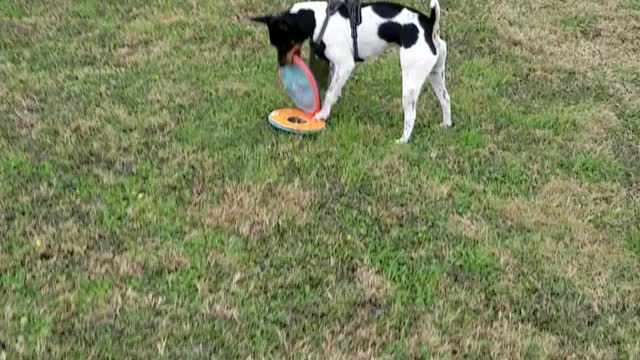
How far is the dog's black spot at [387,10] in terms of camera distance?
5.92 meters

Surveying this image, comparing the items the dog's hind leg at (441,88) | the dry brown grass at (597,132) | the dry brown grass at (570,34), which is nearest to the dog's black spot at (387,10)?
the dog's hind leg at (441,88)

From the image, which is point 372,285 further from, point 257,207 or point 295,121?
point 295,121

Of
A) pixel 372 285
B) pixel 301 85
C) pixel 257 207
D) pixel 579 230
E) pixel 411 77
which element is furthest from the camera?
pixel 301 85

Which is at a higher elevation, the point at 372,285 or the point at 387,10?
the point at 387,10

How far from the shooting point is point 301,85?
6.25 metres

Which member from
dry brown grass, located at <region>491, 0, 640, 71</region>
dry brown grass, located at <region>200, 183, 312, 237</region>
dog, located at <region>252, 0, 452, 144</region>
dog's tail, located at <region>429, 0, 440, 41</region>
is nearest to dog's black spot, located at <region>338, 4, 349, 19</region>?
dog, located at <region>252, 0, 452, 144</region>

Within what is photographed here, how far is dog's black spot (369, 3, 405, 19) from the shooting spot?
592cm

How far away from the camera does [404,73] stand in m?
5.96

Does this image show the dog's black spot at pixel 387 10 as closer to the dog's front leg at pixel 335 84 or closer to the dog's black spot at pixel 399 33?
the dog's black spot at pixel 399 33

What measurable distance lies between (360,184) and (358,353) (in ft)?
5.79

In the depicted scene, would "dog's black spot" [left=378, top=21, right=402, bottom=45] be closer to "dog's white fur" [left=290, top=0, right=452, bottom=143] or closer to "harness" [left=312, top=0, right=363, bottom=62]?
"dog's white fur" [left=290, top=0, right=452, bottom=143]

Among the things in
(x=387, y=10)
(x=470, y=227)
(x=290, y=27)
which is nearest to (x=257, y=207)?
(x=470, y=227)

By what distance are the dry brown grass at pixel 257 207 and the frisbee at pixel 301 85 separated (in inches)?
41.3

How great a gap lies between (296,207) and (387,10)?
173 cm
